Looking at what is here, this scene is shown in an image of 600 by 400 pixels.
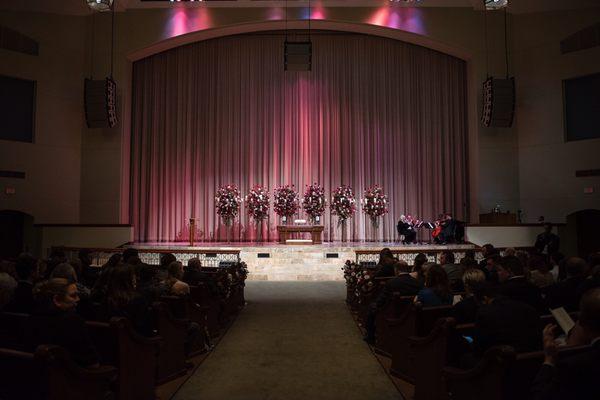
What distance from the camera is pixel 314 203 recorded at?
14438 millimetres

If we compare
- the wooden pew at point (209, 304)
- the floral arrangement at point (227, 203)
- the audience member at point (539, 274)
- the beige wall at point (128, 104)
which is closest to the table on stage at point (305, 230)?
the floral arrangement at point (227, 203)

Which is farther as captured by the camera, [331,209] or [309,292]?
[331,209]

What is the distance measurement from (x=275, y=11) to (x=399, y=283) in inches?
478

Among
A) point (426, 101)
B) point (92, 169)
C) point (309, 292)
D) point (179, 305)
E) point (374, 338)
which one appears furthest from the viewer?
point (426, 101)

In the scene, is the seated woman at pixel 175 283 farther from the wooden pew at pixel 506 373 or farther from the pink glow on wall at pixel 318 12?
the pink glow on wall at pixel 318 12

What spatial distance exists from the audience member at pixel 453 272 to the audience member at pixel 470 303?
1559 mm

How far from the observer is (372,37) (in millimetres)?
16188

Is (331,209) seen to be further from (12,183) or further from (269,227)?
(12,183)

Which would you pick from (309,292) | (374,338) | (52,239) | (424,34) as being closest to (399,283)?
(374,338)

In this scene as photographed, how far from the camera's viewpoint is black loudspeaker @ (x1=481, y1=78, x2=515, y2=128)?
540 inches

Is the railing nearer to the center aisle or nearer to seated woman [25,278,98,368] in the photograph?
the center aisle

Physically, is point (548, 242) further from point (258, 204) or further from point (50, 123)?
point (50, 123)

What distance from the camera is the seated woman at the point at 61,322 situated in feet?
8.54

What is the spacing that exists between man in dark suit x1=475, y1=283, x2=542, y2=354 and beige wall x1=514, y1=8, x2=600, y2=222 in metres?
11.7
